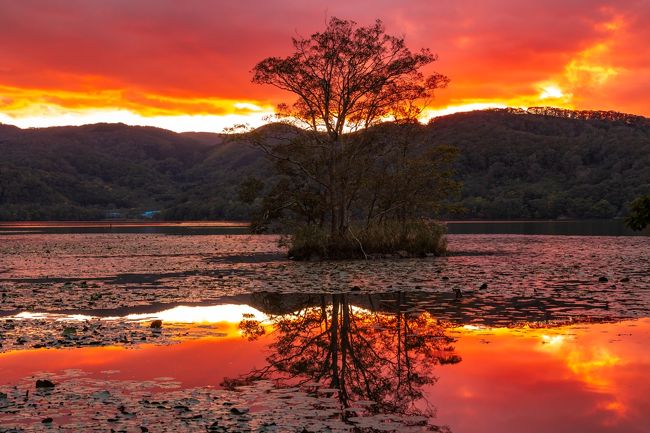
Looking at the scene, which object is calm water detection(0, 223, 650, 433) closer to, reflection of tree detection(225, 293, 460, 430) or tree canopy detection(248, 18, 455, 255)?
reflection of tree detection(225, 293, 460, 430)

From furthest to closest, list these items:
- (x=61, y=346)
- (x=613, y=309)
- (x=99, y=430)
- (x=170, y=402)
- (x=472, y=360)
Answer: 1. (x=613, y=309)
2. (x=61, y=346)
3. (x=472, y=360)
4. (x=170, y=402)
5. (x=99, y=430)

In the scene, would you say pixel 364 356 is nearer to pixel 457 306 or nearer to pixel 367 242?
pixel 457 306

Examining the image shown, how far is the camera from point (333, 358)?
13.8m

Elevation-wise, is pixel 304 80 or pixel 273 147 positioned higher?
pixel 304 80

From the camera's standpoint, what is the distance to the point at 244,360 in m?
13.8

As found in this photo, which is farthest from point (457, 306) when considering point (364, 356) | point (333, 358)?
point (333, 358)

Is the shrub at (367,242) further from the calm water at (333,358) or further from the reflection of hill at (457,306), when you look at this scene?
the reflection of hill at (457,306)

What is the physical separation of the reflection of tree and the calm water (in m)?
0.05

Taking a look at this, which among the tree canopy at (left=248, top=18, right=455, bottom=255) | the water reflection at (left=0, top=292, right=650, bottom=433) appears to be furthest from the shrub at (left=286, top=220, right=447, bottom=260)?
the water reflection at (left=0, top=292, right=650, bottom=433)

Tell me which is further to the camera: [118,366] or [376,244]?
[376,244]

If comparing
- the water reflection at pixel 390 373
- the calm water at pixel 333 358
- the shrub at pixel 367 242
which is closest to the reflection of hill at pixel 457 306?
the calm water at pixel 333 358

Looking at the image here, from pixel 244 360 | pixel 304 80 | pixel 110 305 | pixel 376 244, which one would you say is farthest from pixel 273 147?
pixel 244 360

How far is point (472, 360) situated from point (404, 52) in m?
40.4

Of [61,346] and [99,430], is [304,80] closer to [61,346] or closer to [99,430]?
[61,346]
